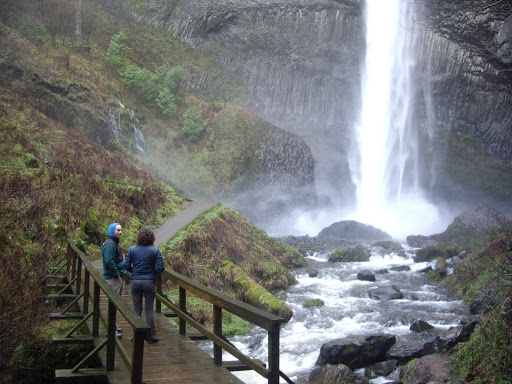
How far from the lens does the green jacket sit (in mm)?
6631

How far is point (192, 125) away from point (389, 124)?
21970 millimetres

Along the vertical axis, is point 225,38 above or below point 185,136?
above

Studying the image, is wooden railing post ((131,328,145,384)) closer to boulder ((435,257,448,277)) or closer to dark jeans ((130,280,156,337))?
dark jeans ((130,280,156,337))

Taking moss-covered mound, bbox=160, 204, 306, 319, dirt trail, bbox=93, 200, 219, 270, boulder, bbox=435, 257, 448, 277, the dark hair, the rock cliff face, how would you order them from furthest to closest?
1. the rock cliff face
2. boulder, bbox=435, 257, 448, 277
3. dirt trail, bbox=93, 200, 219, 270
4. moss-covered mound, bbox=160, 204, 306, 319
5. the dark hair

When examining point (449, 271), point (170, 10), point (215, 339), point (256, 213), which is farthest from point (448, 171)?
point (215, 339)

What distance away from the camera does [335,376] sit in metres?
8.63

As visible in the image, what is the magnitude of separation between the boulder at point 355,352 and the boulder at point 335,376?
1.70 ft

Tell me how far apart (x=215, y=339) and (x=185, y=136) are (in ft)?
96.6

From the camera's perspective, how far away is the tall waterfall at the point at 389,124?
44.6 meters

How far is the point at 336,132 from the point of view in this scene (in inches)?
1861

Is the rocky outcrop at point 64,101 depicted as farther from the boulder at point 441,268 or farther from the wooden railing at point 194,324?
the boulder at point 441,268

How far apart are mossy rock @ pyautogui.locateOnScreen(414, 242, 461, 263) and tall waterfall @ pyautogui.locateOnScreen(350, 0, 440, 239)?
20644mm

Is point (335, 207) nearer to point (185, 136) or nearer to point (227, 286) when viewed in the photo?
point (185, 136)

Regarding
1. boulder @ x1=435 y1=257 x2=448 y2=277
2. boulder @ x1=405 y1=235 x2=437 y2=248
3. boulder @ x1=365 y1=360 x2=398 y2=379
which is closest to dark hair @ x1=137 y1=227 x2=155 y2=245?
boulder @ x1=365 y1=360 x2=398 y2=379
